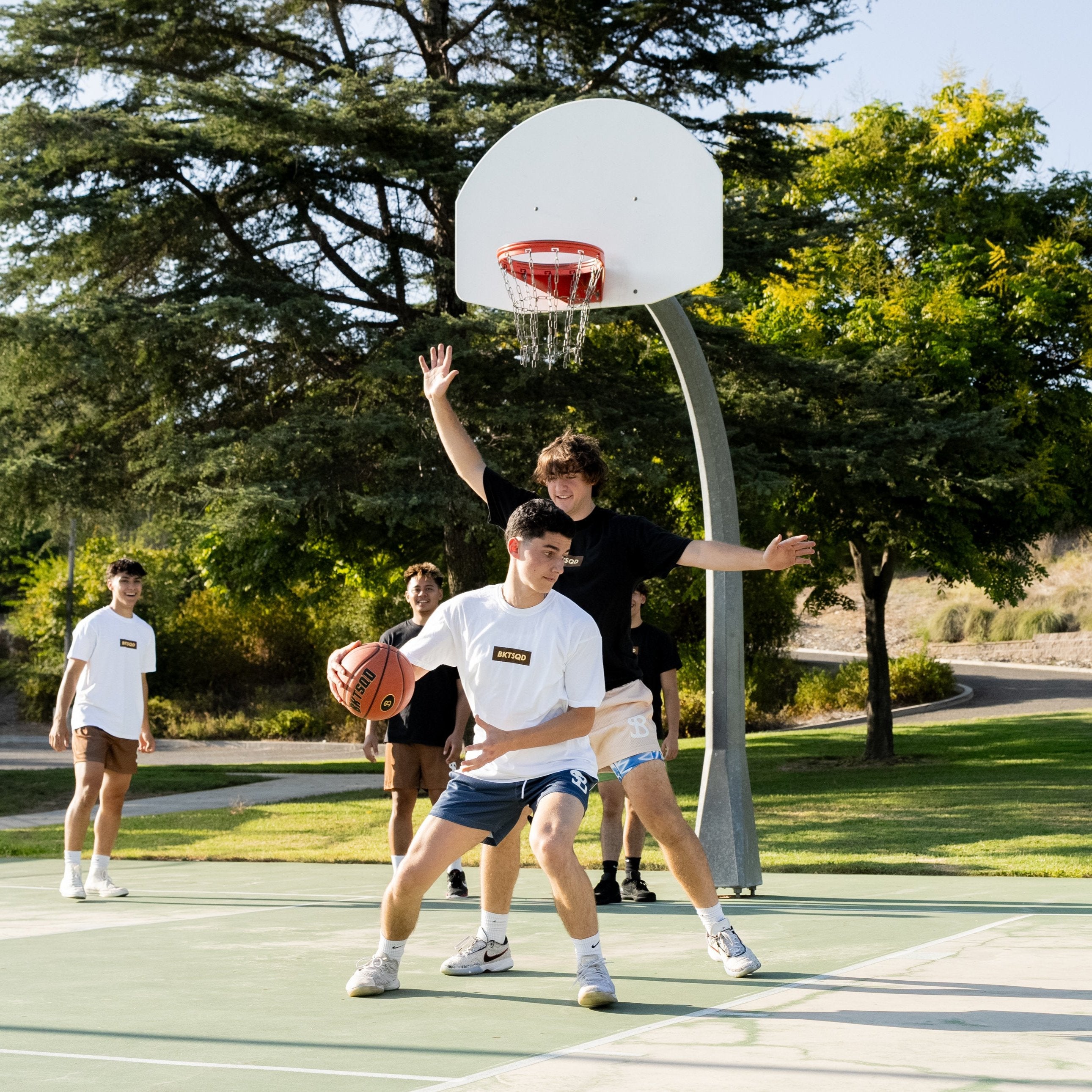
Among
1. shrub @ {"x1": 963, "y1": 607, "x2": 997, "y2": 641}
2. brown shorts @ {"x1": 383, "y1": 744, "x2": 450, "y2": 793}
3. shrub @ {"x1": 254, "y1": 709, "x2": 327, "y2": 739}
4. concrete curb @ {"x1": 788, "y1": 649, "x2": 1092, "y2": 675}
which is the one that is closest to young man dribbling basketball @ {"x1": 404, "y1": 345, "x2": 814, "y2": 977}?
brown shorts @ {"x1": 383, "y1": 744, "x2": 450, "y2": 793}

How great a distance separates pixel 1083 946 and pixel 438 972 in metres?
2.79

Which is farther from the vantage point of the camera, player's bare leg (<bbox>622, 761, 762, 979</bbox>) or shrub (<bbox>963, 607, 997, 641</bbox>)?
shrub (<bbox>963, 607, 997, 641</bbox>)

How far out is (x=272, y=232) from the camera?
16812 millimetres

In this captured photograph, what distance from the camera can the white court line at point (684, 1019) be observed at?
379 centimetres

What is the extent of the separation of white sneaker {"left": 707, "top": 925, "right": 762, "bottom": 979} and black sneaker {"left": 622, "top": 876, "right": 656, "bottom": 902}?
254cm

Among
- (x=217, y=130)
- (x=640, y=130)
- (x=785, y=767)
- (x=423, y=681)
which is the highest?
(x=217, y=130)

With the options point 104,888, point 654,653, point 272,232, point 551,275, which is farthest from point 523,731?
point 272,232

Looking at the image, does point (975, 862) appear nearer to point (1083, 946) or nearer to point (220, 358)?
point (1083, 946)

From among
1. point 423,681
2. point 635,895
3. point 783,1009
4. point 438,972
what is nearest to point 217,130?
point 423,681

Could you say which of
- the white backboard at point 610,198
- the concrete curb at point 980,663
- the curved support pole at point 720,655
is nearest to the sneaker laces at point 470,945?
the curved support pole at point 720,655

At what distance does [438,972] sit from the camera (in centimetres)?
559

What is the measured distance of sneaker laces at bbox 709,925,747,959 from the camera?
5.24m

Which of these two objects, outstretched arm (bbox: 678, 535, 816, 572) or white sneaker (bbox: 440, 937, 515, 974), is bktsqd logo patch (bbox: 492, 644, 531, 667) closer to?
outstretched arm (bbox: 678, 535, 816, 572)

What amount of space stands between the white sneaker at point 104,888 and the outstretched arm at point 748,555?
16.4 feet
